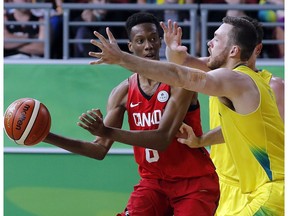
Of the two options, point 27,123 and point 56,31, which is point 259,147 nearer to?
point 27,123

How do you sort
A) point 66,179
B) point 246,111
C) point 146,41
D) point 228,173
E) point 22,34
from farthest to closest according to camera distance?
point 22,34 < point 66,179 < point 228,173 < point 146,41 < point 246,111

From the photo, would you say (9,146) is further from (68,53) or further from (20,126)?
(20,126)

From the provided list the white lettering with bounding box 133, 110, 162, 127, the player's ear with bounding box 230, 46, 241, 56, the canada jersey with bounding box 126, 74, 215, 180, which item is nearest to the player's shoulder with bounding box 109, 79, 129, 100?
the canada jersey with bounding box 126, 74, 215, 180

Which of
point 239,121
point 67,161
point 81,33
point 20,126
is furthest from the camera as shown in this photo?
point 81,33

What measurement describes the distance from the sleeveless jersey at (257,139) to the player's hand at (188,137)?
52cm

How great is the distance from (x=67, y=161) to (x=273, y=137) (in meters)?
3.52

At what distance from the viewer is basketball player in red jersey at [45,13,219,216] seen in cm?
552

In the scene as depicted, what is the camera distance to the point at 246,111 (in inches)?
193

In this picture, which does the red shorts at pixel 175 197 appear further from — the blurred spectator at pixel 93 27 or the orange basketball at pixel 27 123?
the blurred spectator at pixel 93 27

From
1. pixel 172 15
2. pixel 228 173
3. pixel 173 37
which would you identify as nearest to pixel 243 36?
pixel 173 37

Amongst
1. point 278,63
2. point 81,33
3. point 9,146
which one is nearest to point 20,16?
point 81,33

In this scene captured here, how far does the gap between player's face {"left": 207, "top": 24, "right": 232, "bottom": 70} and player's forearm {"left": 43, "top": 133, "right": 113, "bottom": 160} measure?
1049mm

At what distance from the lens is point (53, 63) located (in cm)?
841

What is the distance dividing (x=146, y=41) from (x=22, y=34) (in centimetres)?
327
